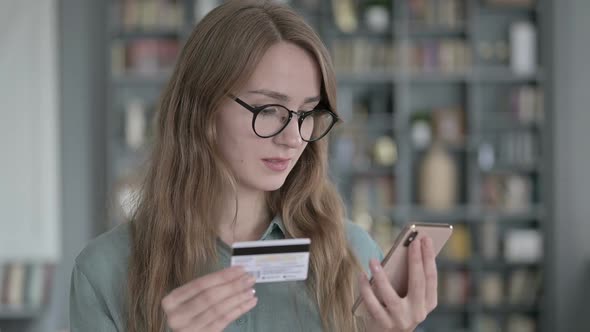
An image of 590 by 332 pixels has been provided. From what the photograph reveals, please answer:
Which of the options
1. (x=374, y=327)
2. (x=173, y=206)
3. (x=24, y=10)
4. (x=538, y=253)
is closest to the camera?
(x=374, y=327)

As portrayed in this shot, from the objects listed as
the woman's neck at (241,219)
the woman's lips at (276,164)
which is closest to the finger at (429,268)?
the woman's lips at (276,164)

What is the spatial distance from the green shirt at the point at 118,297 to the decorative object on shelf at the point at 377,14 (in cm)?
452

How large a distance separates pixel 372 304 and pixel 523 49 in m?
5.03

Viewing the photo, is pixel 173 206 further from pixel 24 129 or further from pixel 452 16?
pixel 452 16

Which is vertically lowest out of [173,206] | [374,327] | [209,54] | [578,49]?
[374,327]

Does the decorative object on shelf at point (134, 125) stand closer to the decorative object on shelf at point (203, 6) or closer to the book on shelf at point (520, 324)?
the decorative object on shelf at point (203, 6)

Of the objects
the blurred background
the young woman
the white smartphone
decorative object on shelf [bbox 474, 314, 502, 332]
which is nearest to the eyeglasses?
the young woman

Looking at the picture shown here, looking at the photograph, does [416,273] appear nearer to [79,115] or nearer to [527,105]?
[527,105]

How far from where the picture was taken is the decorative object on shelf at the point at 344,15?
6.12m

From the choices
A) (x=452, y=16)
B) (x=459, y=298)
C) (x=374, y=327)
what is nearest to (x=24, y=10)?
(x=452, y=16)

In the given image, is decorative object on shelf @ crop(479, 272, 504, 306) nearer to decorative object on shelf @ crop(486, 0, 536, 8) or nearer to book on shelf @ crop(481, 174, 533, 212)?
book on shelf @ crop(481, 174, 533, 212)

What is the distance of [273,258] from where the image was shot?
1500 millimetres

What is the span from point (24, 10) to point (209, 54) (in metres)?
4.54

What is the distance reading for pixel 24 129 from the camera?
5.79 metres
